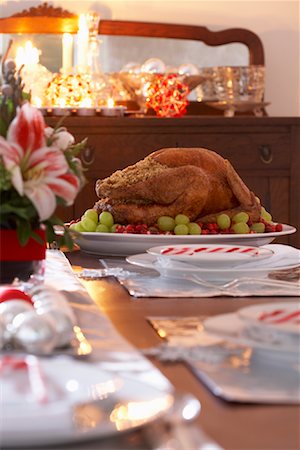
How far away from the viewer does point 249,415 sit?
699mm

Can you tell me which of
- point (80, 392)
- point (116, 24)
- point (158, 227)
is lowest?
point (158, 227)

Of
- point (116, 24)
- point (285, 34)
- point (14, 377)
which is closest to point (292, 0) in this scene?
point (285, 34)

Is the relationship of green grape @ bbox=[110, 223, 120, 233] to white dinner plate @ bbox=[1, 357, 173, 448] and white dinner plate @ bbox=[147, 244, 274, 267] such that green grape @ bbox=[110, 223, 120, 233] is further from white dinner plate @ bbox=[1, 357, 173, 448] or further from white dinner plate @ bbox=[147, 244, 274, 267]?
white dinner plate @ bbox=[1, 357, 173, 448]

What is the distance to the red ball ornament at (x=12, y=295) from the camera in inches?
40.4

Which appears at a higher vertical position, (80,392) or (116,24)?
(116,24)

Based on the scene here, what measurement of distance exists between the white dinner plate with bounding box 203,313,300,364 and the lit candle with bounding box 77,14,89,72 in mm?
2693

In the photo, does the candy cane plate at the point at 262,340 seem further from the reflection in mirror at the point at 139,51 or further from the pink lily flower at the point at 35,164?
the reflection in mirror at the point at 139,51

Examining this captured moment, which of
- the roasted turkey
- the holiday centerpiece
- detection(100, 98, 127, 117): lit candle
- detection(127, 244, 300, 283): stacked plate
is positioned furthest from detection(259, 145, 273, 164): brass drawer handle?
the holiday centerpiece

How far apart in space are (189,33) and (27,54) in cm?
59

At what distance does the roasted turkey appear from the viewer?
5.68 feet

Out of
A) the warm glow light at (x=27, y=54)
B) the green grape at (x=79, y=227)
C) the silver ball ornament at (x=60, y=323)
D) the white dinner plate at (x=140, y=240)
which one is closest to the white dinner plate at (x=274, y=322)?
the silver ball ornament at (x=60, y=323)

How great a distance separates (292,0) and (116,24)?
2.28 ft

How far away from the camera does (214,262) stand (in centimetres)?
140

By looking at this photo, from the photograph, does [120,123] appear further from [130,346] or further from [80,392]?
[80,392]
